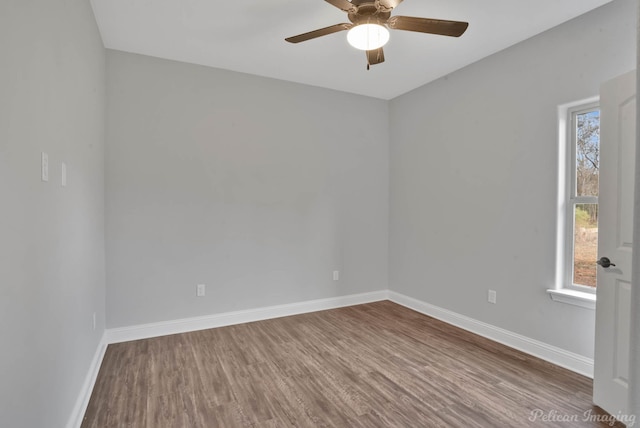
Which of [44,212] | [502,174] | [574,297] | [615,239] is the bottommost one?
[574,297]

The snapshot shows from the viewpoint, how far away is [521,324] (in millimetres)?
3062

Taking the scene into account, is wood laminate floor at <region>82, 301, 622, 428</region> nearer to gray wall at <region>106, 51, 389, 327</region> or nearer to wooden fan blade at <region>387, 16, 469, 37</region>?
gray wall at <region>106, 51, 389, 327</region>

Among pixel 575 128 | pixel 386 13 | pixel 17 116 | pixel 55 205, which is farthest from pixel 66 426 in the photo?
pixel 575 128

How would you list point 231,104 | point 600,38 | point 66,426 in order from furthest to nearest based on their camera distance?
1. point 231,104
2. point 600,38
3. point 66,426

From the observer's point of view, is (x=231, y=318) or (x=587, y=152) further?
(x=231, y=318)

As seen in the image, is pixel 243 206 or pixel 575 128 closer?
pixel 575 128

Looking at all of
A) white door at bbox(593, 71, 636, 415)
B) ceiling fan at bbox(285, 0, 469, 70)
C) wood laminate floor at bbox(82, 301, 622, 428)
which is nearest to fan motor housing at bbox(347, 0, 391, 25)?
ceiling fan at bbox(285, 0, 469, 70)

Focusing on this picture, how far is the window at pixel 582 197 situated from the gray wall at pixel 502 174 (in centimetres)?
13

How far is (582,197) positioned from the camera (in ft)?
8.94

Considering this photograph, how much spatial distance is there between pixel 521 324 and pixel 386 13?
2.76 metres

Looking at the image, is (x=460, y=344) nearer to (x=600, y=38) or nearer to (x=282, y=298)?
(x=282, y=298)

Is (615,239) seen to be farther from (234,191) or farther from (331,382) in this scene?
(234,191)

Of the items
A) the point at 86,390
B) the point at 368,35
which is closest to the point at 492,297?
the point at 368,35

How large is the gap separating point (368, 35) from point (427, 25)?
0.36m
